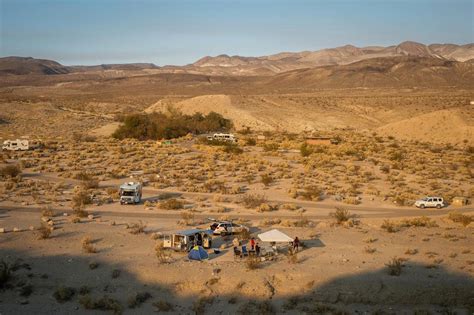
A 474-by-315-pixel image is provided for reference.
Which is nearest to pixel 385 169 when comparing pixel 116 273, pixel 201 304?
pixel 116 273

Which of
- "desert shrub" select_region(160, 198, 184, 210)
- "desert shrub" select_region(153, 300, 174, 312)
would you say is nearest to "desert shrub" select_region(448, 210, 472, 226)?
"desert shrub" select_region(160, 198, 184, 210)

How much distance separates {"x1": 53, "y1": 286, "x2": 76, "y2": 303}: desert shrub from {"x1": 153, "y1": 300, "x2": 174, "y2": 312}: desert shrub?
324 cm

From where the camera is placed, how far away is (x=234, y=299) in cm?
1817

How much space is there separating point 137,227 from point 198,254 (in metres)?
5.80

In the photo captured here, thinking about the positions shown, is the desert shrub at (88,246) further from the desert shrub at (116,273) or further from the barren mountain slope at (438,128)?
the barren mountain slope at (438,128)

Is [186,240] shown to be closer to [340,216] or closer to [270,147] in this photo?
[340,216]

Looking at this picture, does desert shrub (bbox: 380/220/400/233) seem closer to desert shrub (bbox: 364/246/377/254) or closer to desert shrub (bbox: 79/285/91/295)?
desert shrub (bbox: 364/246/377/254)

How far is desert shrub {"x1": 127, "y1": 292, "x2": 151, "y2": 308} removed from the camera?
58.5 ft

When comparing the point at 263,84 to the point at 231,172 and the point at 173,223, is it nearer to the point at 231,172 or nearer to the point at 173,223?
the point at 231,172

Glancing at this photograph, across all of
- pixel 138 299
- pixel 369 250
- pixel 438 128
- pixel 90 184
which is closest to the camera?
pixel 138 299

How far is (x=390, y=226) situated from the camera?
26.8m

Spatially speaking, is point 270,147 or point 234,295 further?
point 270,147

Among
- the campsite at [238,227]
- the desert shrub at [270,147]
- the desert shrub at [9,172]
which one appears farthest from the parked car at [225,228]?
the desert shrub at [270,147]

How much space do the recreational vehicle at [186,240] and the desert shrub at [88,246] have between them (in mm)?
3143
